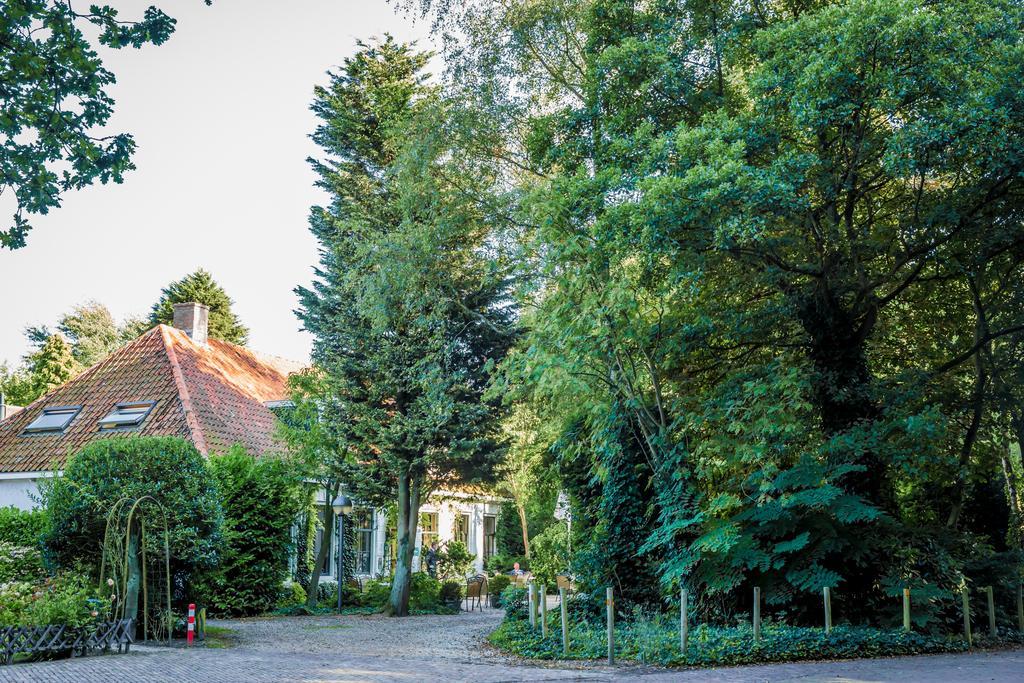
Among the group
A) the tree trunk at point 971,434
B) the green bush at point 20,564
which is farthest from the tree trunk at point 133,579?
the tree trunk at point 971,434

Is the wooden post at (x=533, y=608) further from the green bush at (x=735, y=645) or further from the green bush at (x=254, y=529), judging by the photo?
the green bush at (x=254, y=529)

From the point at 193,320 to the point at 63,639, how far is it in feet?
63.3

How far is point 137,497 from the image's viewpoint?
15.6m

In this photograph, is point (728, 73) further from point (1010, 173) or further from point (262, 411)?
point (262, 411)

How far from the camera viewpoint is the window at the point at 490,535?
3962 cm

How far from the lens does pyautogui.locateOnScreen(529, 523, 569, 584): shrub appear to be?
64.5 ft

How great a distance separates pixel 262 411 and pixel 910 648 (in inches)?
789

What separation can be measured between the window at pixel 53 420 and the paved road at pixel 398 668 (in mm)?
12218

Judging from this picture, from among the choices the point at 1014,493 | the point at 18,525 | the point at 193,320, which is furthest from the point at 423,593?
the point at 1014,493

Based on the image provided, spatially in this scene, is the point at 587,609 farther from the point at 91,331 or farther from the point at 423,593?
the point at 91,331

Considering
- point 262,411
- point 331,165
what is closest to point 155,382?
A: point 262,411

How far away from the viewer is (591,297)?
16406 mm

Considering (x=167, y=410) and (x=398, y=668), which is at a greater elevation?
(x=167, y=410)

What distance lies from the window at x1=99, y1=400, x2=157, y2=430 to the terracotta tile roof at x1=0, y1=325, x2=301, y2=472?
0.22 metres
